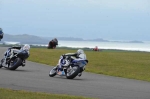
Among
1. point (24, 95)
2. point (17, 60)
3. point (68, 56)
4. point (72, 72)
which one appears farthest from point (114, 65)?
point (24, 95)

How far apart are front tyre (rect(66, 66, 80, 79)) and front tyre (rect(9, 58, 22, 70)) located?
3970 mm

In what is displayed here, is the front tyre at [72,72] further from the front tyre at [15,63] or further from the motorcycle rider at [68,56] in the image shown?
the front tyre at [15,63]

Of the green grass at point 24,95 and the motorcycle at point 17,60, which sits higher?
the motorcycle at point 17,60

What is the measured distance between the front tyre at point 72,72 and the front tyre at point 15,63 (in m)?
3.97

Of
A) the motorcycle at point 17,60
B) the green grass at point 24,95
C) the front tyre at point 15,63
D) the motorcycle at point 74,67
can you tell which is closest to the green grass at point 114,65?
the motorcycle at point 74,67

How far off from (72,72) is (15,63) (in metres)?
4.56

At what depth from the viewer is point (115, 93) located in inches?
720

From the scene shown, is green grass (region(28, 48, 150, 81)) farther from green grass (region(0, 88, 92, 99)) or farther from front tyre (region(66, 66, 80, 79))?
green grass (region(0, 88, 92, 99))

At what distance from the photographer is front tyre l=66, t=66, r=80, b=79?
23.7 meters

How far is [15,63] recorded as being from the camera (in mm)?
27391

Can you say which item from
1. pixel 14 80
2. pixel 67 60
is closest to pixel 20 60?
pixel 67 60

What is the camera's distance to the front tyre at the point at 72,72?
77.8 feet

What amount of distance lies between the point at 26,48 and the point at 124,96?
11296mm

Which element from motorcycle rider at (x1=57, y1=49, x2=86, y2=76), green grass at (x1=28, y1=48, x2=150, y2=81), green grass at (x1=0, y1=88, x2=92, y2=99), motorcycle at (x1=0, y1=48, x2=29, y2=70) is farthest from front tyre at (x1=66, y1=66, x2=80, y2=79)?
green grass at (x1=0, y1=88, x2=92, y2=99)
